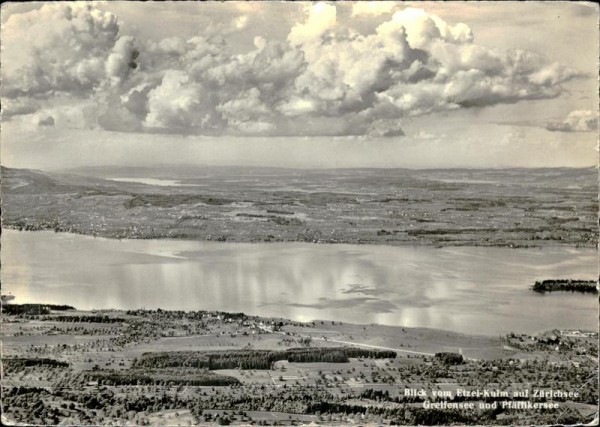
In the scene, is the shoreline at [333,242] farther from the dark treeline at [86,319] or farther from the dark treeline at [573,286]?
the dark treeline at [86,319]

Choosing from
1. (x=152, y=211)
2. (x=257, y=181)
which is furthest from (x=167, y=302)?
(x=257, y=181)

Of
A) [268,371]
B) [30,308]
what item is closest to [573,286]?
[268,371]

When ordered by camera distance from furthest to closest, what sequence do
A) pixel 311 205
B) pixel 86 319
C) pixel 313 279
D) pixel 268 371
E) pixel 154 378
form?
pixel 311 205 < pixel 313 279 < pixel 86 319 < pixel 268 371 < pixel 154 378

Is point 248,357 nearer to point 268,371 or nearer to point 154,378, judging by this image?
point 268,371

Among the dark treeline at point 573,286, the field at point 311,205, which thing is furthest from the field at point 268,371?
the field at point 311,205

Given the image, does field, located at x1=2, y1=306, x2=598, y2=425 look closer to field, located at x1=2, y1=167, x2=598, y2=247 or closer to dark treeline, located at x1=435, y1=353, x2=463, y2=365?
dark treeline, located at x1=435, y1=353, x2=463, y2=365

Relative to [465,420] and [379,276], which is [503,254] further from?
[465,420]

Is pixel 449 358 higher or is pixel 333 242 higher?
pixel 333 242
